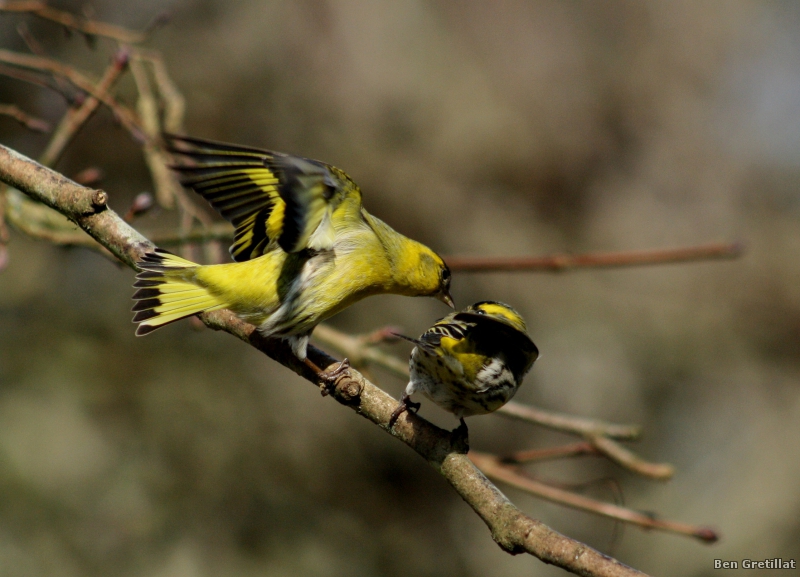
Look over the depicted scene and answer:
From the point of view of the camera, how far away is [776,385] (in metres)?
8.42

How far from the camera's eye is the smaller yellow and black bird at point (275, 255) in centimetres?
270

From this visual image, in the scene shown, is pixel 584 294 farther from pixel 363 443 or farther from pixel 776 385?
pixel 363 443

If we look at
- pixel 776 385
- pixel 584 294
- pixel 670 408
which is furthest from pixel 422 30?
pixel 776 385

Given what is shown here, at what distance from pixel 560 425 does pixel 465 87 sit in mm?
5498

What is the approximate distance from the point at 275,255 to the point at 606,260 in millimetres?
1401

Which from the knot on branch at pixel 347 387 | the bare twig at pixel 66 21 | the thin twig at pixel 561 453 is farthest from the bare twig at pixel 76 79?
the thin twig at pixel 561 453

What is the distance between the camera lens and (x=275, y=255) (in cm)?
305

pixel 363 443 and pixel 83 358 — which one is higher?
pixel 83 358

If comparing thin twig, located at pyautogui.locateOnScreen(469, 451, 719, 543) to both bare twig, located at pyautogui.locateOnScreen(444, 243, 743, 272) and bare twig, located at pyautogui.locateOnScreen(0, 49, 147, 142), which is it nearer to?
bare twig, located at pyautogui.locateOnScreen(444, 243, 743, 272)

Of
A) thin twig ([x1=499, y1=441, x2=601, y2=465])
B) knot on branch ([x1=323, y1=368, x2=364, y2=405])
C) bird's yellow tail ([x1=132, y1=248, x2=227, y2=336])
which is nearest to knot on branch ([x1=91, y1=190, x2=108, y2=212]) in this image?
bird's yellow tail ([x1=132, y1=248, x2=227, y2=336])

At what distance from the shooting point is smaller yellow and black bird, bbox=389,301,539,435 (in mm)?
2920

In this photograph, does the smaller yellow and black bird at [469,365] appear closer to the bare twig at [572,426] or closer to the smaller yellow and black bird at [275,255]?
the bare twig at [572,426]

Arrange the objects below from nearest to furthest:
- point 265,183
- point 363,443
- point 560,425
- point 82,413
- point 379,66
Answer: point 265,183 → point 560,425 → point 82,413 → point 363,443 → point 379,66
